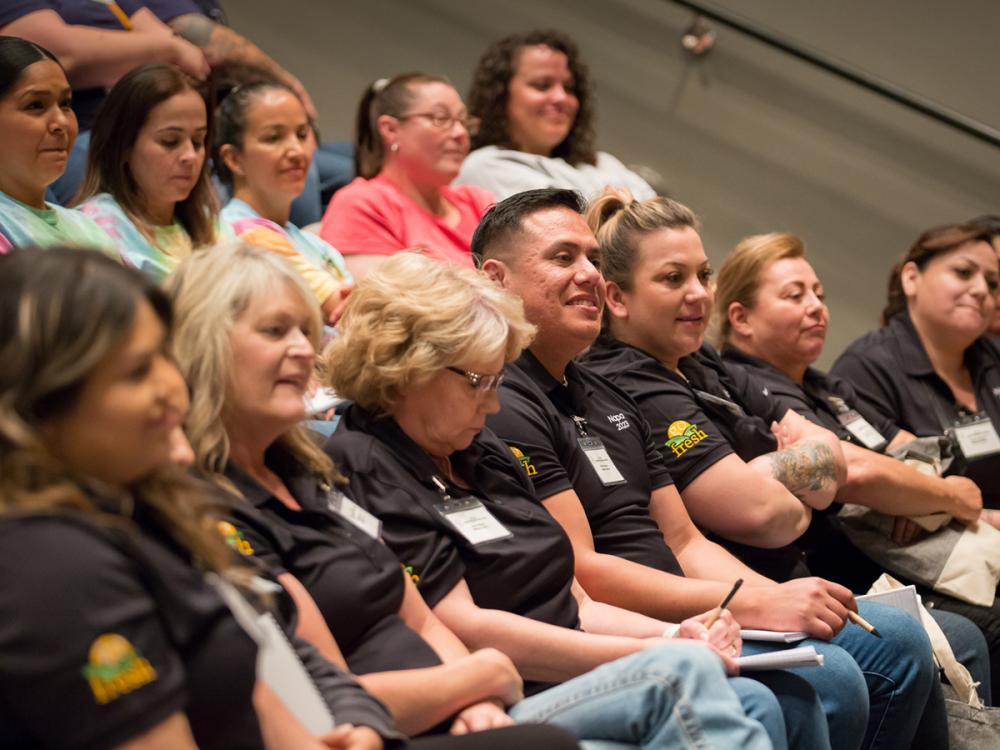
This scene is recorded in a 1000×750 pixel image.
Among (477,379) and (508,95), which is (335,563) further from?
(508,95)

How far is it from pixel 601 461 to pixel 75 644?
142cm

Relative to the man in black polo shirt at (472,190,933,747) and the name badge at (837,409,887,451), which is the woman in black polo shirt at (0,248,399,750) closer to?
the man in black polo shirt at (472,190,933,747)

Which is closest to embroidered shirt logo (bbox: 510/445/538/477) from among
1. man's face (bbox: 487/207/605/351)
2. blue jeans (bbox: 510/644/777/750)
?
man's face (bbox: 487/207/605/351)

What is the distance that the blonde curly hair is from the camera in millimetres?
1953

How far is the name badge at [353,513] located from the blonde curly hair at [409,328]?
0.80 ft

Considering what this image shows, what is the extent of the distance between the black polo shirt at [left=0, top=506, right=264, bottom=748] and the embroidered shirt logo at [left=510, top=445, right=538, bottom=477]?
3.37 feet

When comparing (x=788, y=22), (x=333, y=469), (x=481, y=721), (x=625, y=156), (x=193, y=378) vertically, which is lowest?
(x=481, y=721)

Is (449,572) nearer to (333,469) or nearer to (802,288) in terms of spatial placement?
(333,469)

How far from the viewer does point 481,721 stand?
5.41ft


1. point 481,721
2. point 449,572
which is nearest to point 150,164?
point 449,572

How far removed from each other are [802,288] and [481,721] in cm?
201

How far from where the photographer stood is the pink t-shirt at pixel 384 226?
131 inches

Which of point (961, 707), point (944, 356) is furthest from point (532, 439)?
point (944, 356)

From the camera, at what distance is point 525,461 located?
7.24 feet
